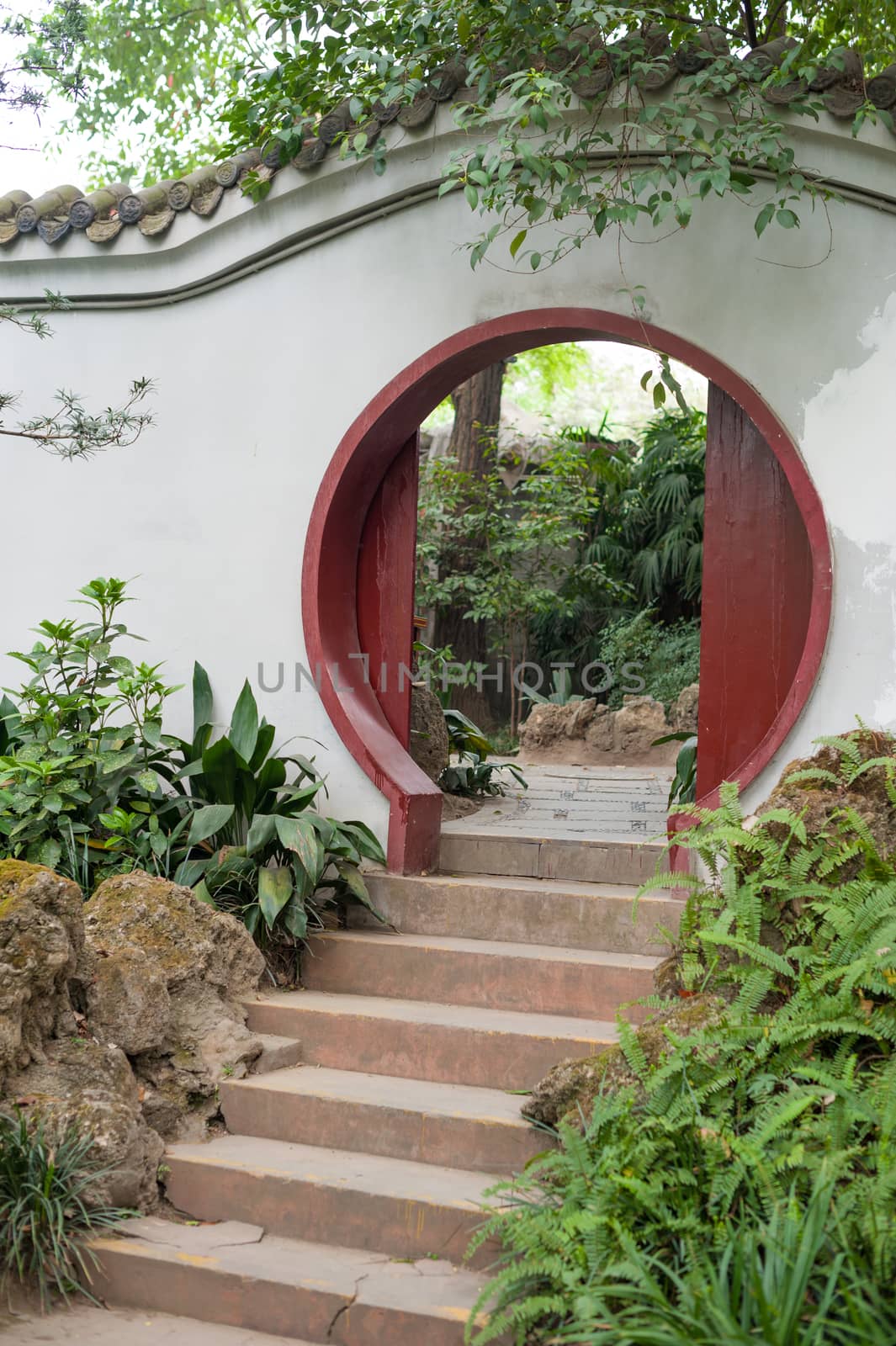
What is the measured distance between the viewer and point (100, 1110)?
149 inches

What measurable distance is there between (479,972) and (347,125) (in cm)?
396

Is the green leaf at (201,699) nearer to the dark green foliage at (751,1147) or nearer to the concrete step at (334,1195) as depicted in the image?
the concrete step at (334,1195)

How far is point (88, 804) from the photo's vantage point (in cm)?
526

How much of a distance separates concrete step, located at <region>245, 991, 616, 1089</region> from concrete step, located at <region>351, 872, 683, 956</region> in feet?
1.57

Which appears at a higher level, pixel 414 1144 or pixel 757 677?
pixel 757 677

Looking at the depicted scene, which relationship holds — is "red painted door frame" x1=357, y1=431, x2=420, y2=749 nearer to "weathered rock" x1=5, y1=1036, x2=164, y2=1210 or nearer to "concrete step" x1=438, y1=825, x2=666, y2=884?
"concrete step" x1=438, y1=825, x2=666, y2=884

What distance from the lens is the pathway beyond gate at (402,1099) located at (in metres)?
3.48

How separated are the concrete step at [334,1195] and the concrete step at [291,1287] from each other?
0.06 meters

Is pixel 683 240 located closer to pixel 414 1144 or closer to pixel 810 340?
pixel 810 340

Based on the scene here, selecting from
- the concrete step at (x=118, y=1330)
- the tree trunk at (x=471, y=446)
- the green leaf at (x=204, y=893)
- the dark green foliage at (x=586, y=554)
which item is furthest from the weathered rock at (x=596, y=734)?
the concrete step at (x=118, y=1330)

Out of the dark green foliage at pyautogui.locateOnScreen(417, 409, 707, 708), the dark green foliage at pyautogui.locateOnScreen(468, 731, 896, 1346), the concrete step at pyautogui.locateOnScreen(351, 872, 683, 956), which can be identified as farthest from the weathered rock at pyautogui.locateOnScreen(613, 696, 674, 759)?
the dark green foliage at pyautogui.locateOnScreen(468, 731, 896, 1346)

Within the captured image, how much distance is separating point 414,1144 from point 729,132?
4.08m

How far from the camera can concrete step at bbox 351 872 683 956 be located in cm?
500

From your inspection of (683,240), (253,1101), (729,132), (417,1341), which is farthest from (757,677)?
(417,1341)
